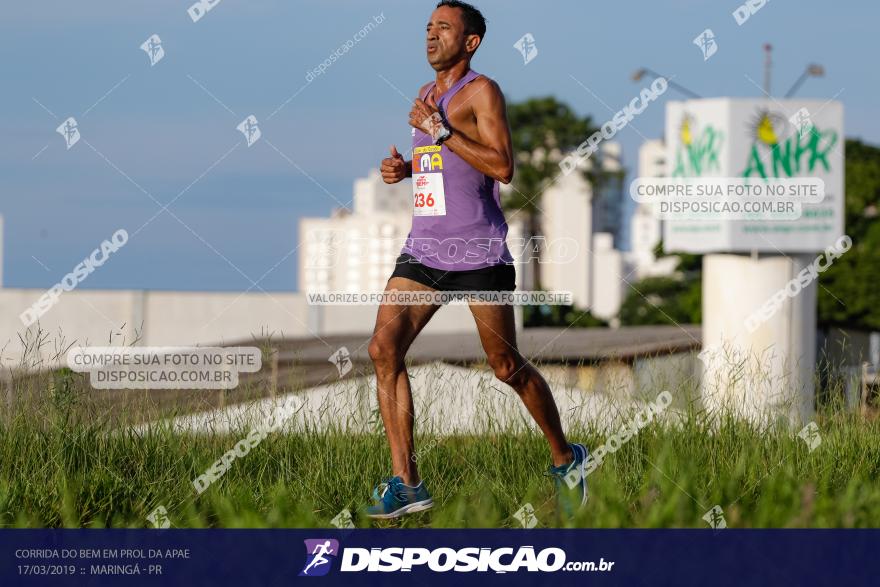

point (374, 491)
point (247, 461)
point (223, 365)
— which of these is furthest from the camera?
point (223, 365)

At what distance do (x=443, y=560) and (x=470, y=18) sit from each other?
7.93ft

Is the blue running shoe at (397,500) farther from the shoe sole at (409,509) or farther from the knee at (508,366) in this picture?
the knee at (508,366)

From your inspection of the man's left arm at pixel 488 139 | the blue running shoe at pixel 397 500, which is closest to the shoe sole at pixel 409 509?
the blue running shoe at pixel 397 500

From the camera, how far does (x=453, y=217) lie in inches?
218

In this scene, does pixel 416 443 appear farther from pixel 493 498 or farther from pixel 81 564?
pixel 81 564

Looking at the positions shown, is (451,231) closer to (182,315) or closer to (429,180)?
(429,180)

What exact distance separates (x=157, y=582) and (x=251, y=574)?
0.35 metres

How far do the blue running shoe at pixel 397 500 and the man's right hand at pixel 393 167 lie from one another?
1366 mm

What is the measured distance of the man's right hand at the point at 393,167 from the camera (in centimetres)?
573

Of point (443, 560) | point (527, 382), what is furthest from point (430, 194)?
point (443, 560)

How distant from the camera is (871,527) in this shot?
509 cm

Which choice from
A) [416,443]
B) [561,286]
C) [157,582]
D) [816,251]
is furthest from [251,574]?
[561,286]

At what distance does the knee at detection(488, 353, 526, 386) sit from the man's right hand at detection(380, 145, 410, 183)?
0.93m

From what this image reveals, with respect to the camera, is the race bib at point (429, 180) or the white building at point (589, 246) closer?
the race bib at point (429, 180)
